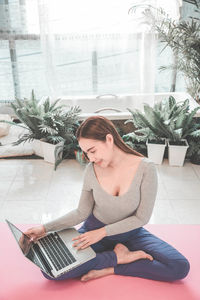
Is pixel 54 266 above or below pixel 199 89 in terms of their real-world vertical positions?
below

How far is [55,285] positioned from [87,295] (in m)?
0.16

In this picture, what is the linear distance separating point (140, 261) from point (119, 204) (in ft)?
0.98

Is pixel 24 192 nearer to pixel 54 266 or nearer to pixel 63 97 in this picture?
pixel 54 266

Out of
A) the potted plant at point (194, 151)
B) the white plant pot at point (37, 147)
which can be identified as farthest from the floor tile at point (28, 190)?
the potted plant at point (194, 151)

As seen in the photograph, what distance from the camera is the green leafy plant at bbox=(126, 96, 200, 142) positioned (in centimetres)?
282

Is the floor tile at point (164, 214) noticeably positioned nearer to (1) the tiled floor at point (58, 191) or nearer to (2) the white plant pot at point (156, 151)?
(1) the tiled floor at point (58, 191)

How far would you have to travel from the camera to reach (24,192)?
2.58 metres

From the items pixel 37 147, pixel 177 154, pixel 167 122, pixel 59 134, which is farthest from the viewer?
pixel 37 147

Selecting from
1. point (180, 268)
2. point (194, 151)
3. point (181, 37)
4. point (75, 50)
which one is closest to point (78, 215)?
point (180, 268)

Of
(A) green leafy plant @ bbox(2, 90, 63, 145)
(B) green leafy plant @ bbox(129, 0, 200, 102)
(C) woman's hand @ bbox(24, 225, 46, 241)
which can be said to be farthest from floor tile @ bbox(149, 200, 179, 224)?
(B) green leafy plant @ bbox(129, 0, 200, 102)

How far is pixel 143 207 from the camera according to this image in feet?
4.72

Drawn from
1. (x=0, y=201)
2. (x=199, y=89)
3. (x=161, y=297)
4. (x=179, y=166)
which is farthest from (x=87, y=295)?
(x=199, y=89)

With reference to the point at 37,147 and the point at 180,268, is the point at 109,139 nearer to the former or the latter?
the point at 180,268

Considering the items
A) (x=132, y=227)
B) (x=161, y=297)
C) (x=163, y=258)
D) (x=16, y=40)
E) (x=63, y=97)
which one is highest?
(x=16, y=40)
